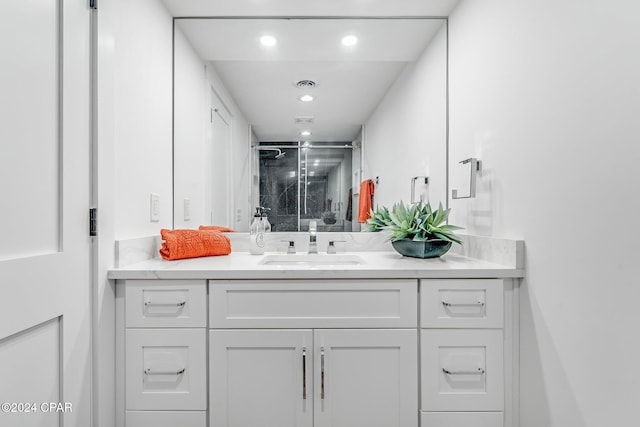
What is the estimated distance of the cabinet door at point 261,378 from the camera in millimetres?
1157

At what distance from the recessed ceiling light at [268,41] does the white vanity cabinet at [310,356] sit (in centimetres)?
123

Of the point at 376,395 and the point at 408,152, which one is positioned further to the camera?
the point at 408,152

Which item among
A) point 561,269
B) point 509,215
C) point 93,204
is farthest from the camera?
point 509,215

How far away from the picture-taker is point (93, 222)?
3.59ft

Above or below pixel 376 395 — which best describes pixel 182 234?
above

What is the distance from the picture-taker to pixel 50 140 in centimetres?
93

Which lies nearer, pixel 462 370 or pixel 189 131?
pixel 462 370

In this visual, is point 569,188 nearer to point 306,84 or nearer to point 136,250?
point 306,84

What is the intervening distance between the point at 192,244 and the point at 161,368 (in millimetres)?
501

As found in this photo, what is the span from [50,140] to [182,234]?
1.98 feet

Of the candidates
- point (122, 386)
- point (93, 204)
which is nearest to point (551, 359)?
point (122, 386)

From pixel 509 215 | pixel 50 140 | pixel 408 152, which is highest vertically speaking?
pixel 408 152

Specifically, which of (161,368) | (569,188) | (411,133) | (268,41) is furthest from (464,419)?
(268,41)

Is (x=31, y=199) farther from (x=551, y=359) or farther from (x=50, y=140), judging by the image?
(x=551, y=359)
